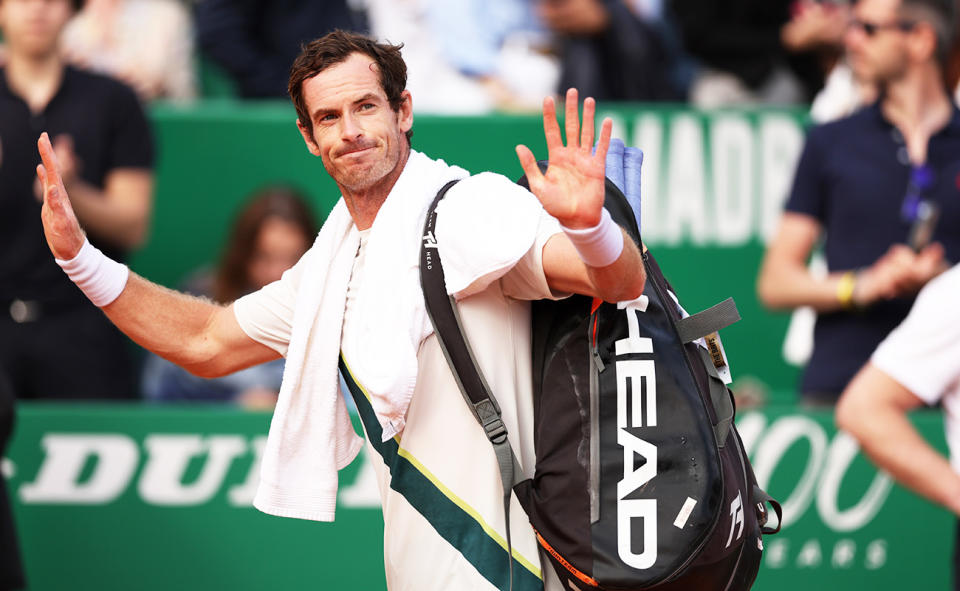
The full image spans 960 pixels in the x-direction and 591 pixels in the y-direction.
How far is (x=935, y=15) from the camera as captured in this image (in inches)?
226

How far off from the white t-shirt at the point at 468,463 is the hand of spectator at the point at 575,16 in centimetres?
429

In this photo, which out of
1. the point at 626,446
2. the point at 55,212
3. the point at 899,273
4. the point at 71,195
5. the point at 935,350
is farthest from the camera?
the point at 71,195

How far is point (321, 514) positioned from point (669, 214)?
434 cm

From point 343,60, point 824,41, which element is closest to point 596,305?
point 343,60

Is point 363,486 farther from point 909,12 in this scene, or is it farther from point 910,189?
point 909,12

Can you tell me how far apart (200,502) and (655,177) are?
2.83m

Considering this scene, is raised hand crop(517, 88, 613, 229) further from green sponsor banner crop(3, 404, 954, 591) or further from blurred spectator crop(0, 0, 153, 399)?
blurred spectator crop(0, 0, 153, 399)

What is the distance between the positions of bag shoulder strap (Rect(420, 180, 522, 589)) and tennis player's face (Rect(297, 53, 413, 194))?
0.63 ft

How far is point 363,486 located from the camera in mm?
5758

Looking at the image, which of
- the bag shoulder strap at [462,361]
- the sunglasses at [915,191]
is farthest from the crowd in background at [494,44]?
the bag shoulder strap at [462,361]

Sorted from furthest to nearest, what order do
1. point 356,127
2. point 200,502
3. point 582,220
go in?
point 200,502 → point 356,127 → point 582,220

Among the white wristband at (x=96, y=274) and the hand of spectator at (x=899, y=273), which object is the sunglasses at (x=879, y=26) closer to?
the hand of spectator at (x=899, y=273)

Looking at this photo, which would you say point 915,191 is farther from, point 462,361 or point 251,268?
point 462,361

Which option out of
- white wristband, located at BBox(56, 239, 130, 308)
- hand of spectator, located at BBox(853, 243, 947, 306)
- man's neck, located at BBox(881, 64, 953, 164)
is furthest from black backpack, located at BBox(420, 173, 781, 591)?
man's neck, located at BBox(881, 64, 953, 164)
